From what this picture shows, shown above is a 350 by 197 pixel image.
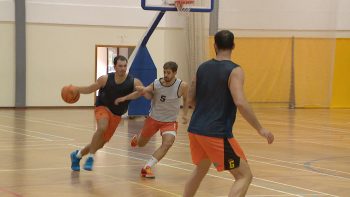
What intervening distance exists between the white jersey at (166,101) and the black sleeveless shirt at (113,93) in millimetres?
416

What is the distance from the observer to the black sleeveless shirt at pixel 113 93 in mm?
6215

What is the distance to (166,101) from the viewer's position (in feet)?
21.1

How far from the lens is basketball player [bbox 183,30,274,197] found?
3.51m

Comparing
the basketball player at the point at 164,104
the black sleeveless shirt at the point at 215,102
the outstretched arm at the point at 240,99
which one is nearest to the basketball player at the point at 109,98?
the basketball player at the point at 164,104

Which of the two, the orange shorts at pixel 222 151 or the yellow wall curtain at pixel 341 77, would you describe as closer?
the orange shorts at pixel 222 151

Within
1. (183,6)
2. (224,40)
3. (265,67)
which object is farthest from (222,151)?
(265,67)

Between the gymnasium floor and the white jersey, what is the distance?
75cm

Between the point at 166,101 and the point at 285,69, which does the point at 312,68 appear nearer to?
the point at 285,69

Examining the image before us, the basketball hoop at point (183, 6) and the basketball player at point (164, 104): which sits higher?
the basketball hoop at point (183, 6)

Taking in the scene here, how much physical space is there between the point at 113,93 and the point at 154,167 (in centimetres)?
123

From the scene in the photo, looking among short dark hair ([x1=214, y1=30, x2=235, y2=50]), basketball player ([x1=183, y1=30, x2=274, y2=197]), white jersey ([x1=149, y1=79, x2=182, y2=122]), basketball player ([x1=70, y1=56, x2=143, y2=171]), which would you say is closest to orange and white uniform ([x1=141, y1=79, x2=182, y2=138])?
white jersey ([x1=149, y1=79, x2=182, y2=122])

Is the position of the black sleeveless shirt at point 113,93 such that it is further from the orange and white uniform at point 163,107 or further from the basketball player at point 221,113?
the basketball player at point 221,113

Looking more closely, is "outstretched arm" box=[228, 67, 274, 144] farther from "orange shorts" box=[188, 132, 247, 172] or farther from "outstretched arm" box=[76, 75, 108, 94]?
"outstretched arm" box=[76, 75, 108, 94]

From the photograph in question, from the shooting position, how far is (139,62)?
1336 cm
